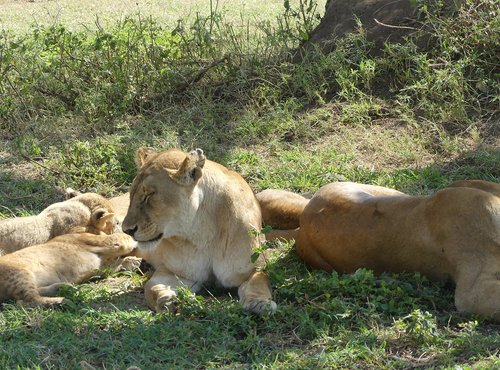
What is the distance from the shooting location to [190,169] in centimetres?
565

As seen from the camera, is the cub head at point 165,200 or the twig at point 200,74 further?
the twig at point 200,74

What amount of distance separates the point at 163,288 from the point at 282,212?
55.4 inches

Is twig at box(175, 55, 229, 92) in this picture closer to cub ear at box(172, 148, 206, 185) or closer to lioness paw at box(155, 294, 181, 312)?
cub ear at box(172, 148, 206, 185)

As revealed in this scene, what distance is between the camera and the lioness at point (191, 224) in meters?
5.67

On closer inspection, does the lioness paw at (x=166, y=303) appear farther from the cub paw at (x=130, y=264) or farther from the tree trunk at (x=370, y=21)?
the tree trunk at (x=370, y=21)

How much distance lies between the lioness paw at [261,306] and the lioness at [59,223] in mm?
1757

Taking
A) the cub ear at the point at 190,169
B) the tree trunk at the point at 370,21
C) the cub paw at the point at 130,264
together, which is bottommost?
the cub paw at the point at 130,264

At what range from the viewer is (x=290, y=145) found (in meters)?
8.51

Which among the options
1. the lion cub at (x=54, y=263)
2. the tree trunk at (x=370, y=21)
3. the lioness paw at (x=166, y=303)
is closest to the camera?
the lioness paw at (x=166, y=303)

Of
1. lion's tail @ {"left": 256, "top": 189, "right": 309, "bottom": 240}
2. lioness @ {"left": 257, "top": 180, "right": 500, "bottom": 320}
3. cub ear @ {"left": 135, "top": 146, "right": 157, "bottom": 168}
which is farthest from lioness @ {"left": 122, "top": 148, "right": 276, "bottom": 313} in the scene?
lion's tail @ {"left": 256, "top": 189, "right": 309, "bottom": 240}

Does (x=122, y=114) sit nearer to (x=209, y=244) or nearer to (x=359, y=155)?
(x=359, y=155)

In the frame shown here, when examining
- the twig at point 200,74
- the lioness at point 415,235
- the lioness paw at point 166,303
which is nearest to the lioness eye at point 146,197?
the lioness paw at point 166,303

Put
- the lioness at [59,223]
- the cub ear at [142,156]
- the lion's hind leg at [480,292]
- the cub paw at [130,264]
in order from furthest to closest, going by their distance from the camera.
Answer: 1. the lioness at [59,223]
2. the cub paw at [130,264]
3. the cub ear at [142,156]
4. the lion's hind leg at [480,292]

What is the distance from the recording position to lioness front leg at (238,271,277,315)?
17.3ft
